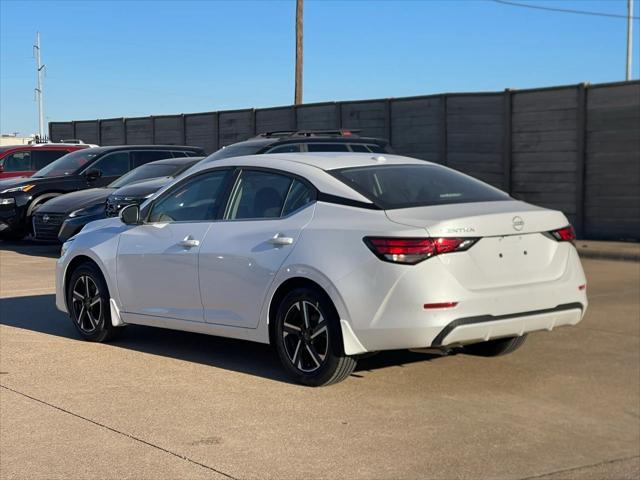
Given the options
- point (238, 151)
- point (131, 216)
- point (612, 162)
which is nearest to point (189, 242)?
point (131, 216)

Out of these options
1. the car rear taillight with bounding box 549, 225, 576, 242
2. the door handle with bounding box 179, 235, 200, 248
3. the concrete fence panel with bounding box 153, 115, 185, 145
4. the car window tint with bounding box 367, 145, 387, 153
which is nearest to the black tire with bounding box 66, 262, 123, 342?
the door handle with bounding box 179, 235, 200, 248

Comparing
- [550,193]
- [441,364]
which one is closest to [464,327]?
[441,364]

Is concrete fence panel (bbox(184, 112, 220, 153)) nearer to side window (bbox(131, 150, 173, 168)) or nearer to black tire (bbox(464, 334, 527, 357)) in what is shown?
side window (bbox(131, 150, 173, 168))

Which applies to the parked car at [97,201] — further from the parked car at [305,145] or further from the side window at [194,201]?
the side window at [194,201]

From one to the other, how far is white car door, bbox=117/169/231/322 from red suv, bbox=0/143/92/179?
12888 mm

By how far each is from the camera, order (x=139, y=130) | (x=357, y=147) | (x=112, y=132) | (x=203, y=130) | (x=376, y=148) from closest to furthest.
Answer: (x=357, y=147) < (x=376, y=148) < (x=203, y=130) < (x=139, y=130) < (x=112, y=132)

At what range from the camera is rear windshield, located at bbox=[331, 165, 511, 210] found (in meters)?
6.37

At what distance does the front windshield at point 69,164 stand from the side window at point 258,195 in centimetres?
1054

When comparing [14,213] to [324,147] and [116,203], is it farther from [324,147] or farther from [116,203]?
[324,147]

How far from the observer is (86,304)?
8.01 m

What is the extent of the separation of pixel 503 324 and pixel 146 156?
12167 mm

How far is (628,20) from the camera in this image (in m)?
44.4

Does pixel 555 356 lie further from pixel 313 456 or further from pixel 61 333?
pixel 61 333

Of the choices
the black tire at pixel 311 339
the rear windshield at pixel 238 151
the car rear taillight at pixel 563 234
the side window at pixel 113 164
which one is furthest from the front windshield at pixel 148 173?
the car rear taillight at pixel 563 234
